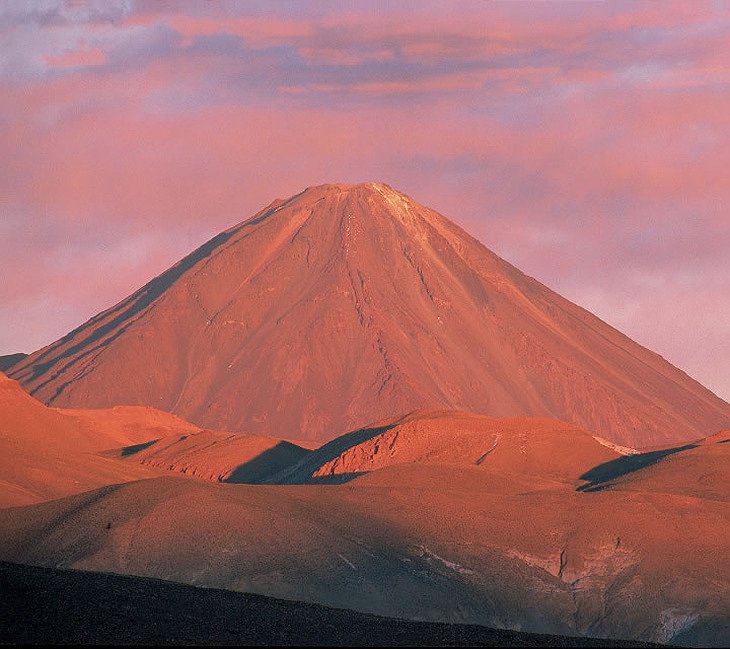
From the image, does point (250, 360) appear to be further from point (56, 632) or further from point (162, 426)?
point (56, 632)

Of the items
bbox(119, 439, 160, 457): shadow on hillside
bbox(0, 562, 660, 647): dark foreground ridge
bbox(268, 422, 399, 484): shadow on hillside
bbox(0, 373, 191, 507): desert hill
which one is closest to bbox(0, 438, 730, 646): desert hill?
bbox(0, 373, 191, 507): desert hill

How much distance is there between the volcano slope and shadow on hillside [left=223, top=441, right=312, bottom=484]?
3976cm

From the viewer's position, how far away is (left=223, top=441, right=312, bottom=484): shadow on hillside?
10988 cm

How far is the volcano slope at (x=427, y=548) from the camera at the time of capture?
52562 millimetres

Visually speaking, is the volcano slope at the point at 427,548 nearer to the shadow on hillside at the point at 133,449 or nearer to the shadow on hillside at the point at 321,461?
the shadow on hillside at the point at 321,461

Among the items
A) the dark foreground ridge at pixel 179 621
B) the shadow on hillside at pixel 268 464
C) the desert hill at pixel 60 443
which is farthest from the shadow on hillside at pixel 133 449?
the dark foreground ridge at pixel 179 621

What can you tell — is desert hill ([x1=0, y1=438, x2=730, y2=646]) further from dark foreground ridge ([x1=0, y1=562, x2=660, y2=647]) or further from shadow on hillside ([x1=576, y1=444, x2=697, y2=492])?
shadow on hillside ([x1=576, y1=444, x2=697, y2=492])

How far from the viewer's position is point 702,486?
78688 millimetres

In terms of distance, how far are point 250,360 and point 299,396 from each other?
11084 millimetres

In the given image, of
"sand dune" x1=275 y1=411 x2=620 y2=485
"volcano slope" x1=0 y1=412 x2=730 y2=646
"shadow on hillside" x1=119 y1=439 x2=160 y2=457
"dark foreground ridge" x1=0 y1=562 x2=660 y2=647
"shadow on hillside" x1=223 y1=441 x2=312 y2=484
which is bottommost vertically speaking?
"dark foreground ridge" x1=0 y1=562 x2=660 y2=647

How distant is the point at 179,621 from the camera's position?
96.8 ft

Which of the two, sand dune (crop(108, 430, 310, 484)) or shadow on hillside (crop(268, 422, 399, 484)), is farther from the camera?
sand dune (crop(108, 430, 310, 484))

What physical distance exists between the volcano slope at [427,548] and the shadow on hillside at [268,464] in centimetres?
3976

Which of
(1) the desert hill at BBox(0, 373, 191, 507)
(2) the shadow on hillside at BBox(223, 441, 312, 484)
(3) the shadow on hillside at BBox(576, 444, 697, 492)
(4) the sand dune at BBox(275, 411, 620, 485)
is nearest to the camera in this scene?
(1) the desert hill at BBox(0, 373, 191, 507)
